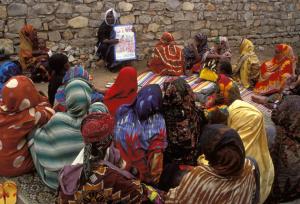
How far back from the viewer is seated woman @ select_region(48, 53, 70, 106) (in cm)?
527

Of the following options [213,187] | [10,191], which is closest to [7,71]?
[10,191]

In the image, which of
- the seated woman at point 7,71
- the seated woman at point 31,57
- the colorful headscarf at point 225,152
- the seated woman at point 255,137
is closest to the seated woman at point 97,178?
the colorful headscarf at point 225,152

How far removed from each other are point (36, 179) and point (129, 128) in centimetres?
118

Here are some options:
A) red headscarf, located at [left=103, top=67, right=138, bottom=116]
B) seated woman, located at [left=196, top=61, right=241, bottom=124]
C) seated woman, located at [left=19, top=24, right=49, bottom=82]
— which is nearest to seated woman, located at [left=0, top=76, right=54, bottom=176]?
red headscarf, located at [left=103, top=67, right=138, bottom=116]

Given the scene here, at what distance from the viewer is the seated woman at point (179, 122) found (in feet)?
11.8

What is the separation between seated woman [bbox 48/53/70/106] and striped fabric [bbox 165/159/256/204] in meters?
3.08

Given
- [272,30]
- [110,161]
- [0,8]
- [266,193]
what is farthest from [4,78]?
[272,30]

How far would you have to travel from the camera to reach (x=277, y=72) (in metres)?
6.96

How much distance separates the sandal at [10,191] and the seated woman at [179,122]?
1.42m

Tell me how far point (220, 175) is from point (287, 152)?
4.06 feet

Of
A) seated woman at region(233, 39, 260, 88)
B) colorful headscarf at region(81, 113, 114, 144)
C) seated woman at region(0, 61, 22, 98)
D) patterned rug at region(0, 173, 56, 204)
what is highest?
colorful headscarf at region(81, 113, 114, 144)

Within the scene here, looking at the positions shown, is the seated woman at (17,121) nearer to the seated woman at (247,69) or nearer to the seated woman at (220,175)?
the seated woman at (220,175)

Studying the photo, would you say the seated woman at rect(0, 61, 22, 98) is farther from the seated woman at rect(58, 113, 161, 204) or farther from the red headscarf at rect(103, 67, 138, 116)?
the seated woman at rect(58, 113, 161, 204)

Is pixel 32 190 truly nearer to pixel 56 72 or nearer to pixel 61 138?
pixel 61 138
